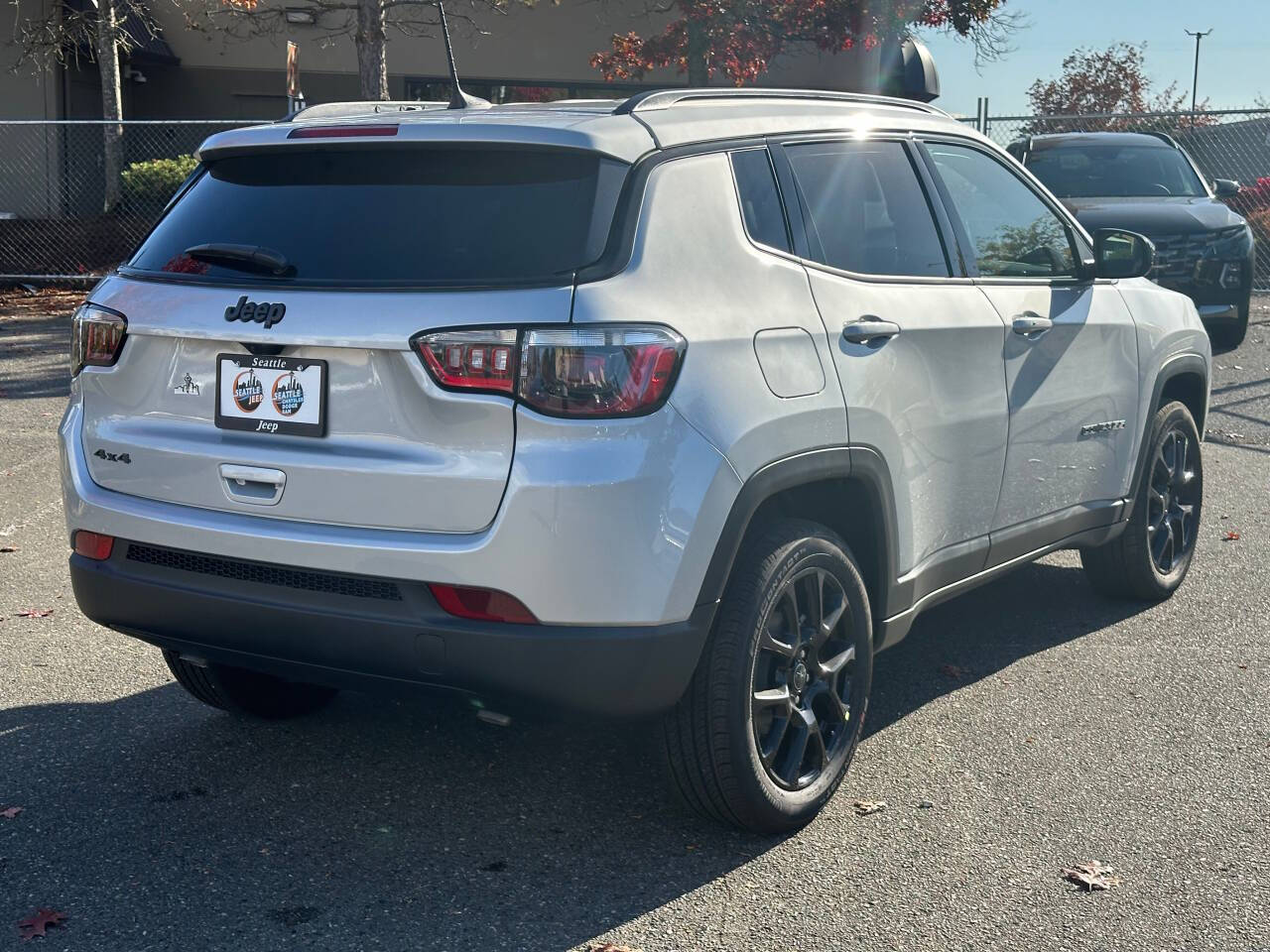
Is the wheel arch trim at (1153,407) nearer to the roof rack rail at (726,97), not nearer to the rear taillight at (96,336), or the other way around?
the roof rack rail at (726,97)

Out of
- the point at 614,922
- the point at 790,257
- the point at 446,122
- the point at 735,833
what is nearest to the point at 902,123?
the point at 790,257

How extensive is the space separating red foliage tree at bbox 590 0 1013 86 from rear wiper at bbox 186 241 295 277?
16.8 meters

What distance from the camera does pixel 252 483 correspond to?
3.69 meters

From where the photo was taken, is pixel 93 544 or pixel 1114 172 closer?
pixel 93 544

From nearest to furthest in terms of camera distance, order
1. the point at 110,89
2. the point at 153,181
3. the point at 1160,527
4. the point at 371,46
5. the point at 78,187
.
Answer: the point at 1160,527 → the point at 371,46 → the point at 153,181 → the point at 110,89 → the point at 78,187

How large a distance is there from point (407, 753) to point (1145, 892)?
213 centimetres

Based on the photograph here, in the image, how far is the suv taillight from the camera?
3398 mm

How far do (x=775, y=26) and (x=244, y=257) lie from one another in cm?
1763

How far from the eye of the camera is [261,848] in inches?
154

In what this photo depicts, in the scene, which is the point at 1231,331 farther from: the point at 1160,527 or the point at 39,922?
the point at 39,922

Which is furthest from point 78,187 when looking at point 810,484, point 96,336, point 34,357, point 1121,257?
point 810,484

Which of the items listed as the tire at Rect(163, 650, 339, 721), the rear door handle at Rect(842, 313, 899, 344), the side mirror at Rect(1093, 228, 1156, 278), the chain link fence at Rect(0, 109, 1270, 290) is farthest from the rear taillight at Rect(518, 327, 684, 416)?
the chain link fence at Rect(0, 109, 1270, 290)

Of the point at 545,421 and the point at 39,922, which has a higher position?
the point at 545,421

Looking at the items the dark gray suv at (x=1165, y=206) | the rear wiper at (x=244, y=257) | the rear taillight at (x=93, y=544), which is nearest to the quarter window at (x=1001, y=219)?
the rear wiper at (x=244, y=257)
